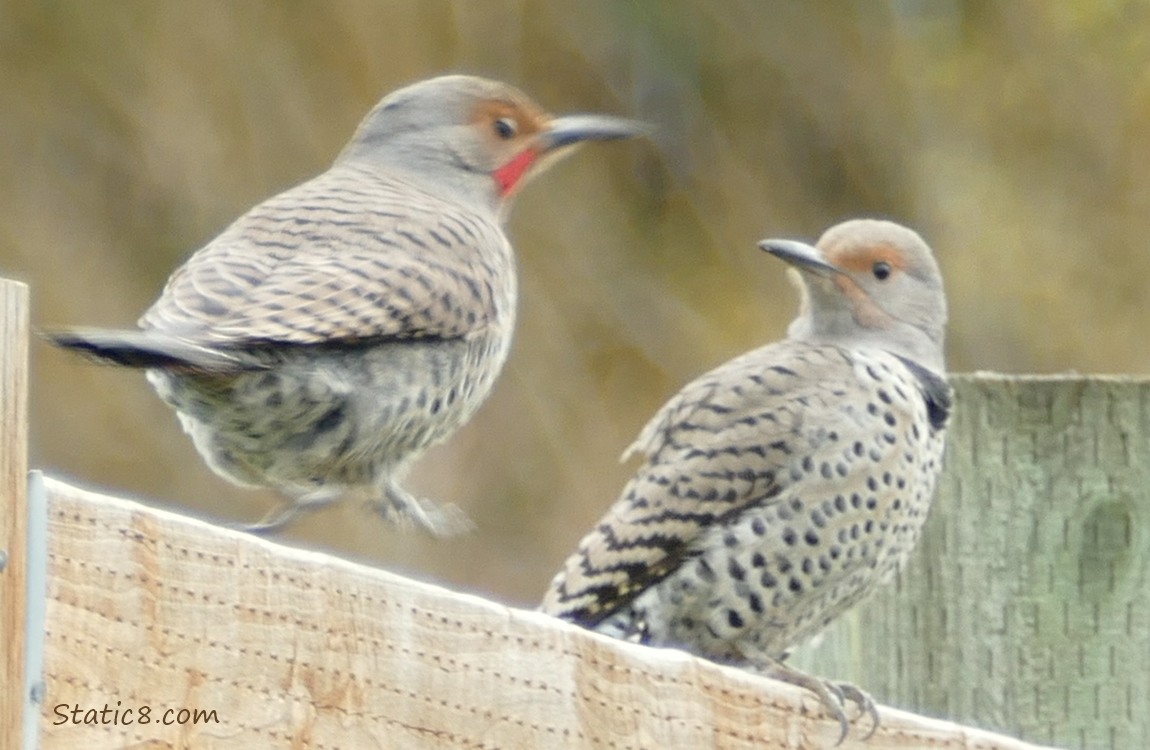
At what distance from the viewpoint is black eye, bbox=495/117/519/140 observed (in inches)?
148

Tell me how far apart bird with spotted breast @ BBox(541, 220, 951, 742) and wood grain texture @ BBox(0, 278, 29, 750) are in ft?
5.98

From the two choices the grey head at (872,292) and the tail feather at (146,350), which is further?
the grey head at (872,292)

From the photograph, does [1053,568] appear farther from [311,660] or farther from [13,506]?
[13,506]

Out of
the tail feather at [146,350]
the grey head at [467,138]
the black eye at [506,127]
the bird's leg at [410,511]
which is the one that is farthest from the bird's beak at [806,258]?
the tail feather at [146,350]

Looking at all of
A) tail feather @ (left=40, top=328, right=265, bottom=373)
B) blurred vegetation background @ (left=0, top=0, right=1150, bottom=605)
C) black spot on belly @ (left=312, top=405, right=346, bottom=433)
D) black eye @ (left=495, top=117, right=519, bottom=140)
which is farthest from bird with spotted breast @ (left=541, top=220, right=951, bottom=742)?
blurred vegetation background @ (left=0, top=0, right=1150, bottom=605)

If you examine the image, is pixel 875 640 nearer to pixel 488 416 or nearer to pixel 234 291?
pixel 234 291

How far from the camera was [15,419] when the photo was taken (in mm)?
1439

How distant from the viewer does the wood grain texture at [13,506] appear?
1422 millimetres

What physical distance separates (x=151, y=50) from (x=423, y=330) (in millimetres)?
4105

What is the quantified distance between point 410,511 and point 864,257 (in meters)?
1.09

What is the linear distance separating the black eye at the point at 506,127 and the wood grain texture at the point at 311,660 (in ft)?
6.17

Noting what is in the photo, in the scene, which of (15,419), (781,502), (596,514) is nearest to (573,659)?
(15,419)

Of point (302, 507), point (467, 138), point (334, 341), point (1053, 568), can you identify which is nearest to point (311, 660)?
point (1053, 568)

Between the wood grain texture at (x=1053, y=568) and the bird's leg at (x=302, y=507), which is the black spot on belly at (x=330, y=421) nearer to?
the bird's leg at (x=302, y=507)
